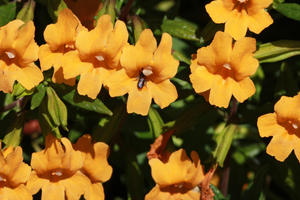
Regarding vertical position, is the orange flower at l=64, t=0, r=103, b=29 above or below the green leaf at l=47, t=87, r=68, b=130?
above

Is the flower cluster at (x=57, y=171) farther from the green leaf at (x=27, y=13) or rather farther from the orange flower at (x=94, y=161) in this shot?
the green leaf at (x=27, y=13)

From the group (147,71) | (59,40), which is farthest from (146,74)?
(59,40)

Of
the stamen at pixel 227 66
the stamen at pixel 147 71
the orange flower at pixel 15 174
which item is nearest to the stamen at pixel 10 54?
the orange flower at pixel 15 174

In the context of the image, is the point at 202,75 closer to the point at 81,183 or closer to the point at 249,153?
the point at 81,183

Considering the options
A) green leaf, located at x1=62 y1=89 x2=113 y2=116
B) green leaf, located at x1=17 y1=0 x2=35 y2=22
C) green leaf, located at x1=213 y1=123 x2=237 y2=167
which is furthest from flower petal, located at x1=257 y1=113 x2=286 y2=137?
green leaf, located at x1=17 y1=0 x2=35 y2=22

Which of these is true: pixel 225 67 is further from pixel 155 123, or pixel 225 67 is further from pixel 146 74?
pixel 155 123

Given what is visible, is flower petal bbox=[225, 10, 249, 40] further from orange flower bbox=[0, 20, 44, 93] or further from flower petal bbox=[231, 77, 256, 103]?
orange flower bbox=[0, 20, 44, 93]
